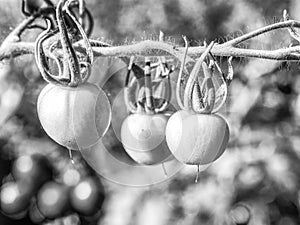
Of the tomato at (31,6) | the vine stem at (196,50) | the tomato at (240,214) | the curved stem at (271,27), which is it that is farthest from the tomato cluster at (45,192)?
the curved stem at (271,27)

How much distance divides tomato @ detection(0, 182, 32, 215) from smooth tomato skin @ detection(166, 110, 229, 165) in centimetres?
99

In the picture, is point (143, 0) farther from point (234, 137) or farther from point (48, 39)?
point (48, 39)

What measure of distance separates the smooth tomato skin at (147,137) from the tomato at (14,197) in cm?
80

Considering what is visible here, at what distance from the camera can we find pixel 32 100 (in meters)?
1.72

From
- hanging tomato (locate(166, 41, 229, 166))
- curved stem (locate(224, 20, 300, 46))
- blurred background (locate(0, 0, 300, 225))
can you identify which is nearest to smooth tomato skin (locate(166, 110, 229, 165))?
hanging tomato (locate(166, 41, 229, 166))

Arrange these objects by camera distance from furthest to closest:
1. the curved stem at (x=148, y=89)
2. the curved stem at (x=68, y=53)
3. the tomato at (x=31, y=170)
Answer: the tomato at (x=31, y=170)
the curved stem at (x=148, y=89)
the curved stem at (x=68, y=53)

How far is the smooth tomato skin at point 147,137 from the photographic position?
87 centimetres

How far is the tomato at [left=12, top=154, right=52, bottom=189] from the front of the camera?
5.27 ft

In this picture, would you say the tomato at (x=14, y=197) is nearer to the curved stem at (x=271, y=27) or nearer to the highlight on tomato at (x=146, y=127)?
the highlight on tomato at (x=146, y=127)

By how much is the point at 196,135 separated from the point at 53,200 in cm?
98

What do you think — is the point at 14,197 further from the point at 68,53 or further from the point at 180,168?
the point at 68,53

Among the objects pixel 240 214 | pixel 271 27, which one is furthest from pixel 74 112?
pixel 240 214

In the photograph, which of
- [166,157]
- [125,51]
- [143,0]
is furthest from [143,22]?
[125,51]

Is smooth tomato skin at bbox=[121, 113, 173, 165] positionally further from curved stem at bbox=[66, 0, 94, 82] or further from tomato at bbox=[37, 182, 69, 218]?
tomato at bbox=[37, 182, 69, 218]
